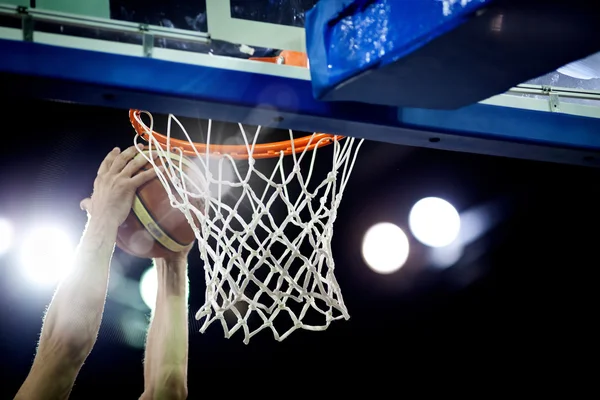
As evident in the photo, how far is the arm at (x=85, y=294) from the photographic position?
6.51ft

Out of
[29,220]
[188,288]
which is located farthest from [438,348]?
[29,220]

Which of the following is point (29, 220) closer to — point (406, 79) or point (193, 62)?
point (193, 62)

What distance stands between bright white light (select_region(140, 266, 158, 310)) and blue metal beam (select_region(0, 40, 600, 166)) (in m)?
1.10

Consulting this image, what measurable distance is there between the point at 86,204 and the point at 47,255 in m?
0.20

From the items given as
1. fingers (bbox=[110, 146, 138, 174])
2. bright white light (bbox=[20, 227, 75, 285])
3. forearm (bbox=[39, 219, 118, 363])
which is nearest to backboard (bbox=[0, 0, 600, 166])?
fingers (bbox=[110, 146, 138, 174])

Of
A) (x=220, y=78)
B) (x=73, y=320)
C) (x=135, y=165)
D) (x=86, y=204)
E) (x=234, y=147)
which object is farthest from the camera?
(x=86, y=204)

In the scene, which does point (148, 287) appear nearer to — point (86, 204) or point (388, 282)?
point (86, 204)

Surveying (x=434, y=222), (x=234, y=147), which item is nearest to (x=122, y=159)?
(x=234, y=147)

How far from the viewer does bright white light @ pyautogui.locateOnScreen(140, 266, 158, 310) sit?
218 centimetres

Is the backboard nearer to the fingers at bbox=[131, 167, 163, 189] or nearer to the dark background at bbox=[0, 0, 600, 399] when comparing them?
the fingers at bbox=[131, 167, 163, 189]

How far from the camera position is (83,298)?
211 cm

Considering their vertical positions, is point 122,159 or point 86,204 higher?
point 122,159

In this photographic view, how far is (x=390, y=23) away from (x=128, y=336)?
153 centimetres

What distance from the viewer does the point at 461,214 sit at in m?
2.62
